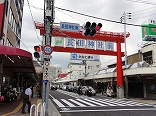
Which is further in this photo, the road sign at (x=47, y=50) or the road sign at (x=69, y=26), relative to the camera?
the road sign at (x=69, y=26)

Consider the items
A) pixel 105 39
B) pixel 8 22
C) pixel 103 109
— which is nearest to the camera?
pixel 103 109

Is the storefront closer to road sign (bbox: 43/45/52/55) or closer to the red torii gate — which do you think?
road sign (bbox: 43/45/52/55)

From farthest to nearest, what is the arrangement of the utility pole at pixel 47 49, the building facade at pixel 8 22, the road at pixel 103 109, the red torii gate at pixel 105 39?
the red torii gate at pixel 105 39
the building facade at pixel 8 22
the road at pixel 103 109
the utility pole at pixel 47 49

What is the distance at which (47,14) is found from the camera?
10219 millimetres

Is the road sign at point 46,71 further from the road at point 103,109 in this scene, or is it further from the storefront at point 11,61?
the road at point 103,109

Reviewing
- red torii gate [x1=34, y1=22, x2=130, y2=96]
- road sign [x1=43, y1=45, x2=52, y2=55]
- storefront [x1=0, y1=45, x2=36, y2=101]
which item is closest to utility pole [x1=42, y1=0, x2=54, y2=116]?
road sign [x1=43, y1=45, x2=52, y2=55]

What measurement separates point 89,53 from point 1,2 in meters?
15.5

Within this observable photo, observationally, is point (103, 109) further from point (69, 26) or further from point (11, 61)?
point (11, 61)

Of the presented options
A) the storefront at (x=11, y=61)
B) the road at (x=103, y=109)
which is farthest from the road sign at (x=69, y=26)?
the road at (x=103, y=109)

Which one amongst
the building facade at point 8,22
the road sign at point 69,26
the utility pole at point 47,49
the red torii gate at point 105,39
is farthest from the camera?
the red torii gate at point 105,39

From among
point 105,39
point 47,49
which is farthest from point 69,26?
point 105,39

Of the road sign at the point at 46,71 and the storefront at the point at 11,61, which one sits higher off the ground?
the storefront at the point at 11,61

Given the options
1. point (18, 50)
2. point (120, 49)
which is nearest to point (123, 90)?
point (120, 49)

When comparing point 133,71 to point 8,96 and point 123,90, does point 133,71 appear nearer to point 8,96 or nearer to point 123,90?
point 123,90
